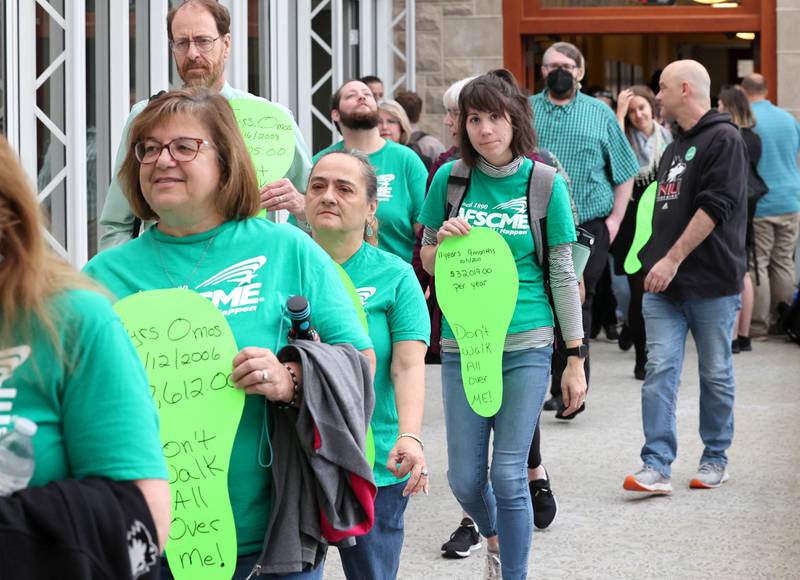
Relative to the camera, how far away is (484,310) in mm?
5043

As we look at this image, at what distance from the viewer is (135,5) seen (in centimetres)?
749

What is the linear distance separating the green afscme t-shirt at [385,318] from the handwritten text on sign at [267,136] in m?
0.40

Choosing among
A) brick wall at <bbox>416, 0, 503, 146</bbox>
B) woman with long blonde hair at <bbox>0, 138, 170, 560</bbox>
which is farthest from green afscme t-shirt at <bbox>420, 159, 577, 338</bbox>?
brick wall at <bbox>416, 0, 503, 146</bbox>

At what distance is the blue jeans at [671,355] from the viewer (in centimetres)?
696

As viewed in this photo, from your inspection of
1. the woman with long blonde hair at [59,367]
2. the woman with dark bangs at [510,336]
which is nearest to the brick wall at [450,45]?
the woman with dark bangs at [510,336]

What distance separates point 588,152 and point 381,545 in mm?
5138

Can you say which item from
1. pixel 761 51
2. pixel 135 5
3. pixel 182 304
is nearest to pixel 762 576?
pixel 182 304

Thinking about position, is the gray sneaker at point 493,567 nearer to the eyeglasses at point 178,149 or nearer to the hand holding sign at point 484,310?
the hand holding sign at point 484,310

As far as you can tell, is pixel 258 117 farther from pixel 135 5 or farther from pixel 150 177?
pixel 135 5

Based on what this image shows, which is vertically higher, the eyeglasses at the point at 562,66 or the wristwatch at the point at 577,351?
the eyeglasses at the point at 562,66

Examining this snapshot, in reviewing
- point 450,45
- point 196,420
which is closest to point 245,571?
point 196,420

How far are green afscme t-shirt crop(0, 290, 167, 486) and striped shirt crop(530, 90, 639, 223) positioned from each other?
22.5 ft

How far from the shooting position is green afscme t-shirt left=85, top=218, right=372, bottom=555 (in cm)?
290

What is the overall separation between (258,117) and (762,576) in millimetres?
2810
